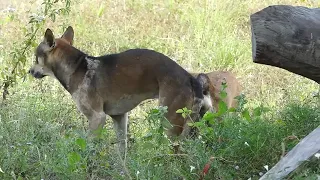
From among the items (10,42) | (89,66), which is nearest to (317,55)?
(89,66)

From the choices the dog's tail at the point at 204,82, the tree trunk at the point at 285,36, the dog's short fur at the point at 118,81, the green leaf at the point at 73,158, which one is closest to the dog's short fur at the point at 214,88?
the dog's tail at the point at 204,82

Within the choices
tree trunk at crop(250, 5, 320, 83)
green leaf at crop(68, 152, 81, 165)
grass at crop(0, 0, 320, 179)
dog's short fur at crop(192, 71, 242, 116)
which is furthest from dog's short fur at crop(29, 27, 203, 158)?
tree trunk at crop(250, 5, 320, 83)

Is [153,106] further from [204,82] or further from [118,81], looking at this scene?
[204,82]

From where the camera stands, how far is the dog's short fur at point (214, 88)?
22.1ft

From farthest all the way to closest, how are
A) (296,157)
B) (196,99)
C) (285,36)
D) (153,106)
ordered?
(153,106)
(196,99)
(285,36)
(296,157)

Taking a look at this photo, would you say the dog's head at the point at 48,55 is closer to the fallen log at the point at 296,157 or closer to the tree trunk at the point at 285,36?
the tree trunk at the point at 285,36

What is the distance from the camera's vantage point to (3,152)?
5.57 meters

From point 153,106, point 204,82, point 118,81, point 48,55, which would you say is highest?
point 48,55

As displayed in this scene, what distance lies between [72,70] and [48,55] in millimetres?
290

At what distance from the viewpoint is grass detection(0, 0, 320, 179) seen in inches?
197

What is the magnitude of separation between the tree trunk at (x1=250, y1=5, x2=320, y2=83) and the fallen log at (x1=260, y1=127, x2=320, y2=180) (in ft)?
1.66

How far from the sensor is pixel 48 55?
284 inches

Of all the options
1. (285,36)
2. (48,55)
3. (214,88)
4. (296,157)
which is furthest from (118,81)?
(296,157)

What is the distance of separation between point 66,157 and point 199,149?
0.95 metres
